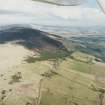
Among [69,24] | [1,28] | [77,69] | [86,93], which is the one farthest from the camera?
[69,24]

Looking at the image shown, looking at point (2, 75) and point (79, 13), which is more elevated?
point (79, 13)

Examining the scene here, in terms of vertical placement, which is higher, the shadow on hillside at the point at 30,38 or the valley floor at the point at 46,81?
the shadow on hillside at the point at 30,38

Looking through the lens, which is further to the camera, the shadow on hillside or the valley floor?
the shadow on hillside

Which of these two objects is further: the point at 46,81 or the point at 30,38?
the point at 30,38

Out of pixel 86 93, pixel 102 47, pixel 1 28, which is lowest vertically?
pixel 86 93

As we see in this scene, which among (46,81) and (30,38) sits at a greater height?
(30,38)

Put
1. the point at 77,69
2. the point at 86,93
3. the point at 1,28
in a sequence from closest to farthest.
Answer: the point at 86,93, the point at 77,69, the point at 1,28

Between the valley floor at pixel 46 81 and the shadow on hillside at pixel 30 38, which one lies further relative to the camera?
the shadow on hillside at pixel 30 38

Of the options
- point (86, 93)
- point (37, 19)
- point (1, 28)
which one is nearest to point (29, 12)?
point (37, 19)

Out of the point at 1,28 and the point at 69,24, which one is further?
the point at 69,24

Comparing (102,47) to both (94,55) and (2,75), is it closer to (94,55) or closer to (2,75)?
(94,55)

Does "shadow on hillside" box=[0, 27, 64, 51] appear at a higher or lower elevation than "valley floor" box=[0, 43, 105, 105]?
higher
